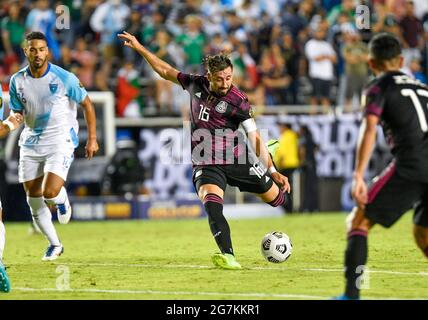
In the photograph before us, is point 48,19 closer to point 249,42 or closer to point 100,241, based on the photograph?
point 249,42

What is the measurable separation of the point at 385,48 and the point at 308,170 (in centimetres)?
1473

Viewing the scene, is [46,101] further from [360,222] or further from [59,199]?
[360,222]

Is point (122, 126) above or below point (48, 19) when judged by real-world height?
below

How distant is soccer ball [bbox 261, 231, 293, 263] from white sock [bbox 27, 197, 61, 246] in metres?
2.73

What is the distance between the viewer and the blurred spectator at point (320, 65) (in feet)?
79.4

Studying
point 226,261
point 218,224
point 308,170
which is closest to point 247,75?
point 308,170

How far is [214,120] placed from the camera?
1195 cm

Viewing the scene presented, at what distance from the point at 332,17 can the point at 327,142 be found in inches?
161

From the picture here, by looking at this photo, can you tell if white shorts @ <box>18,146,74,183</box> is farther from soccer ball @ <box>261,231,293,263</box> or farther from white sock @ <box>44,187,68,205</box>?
soccer ball @ <box>261,231,293,263</box>

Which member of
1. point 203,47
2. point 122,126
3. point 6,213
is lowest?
point 6,213

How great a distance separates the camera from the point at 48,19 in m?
22.7

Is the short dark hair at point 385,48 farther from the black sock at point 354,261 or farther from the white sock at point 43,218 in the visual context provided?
the white sock at point 43,218

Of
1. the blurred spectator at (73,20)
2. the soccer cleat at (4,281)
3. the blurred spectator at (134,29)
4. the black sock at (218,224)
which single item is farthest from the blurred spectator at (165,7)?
the soccer cleat at (4,281)
